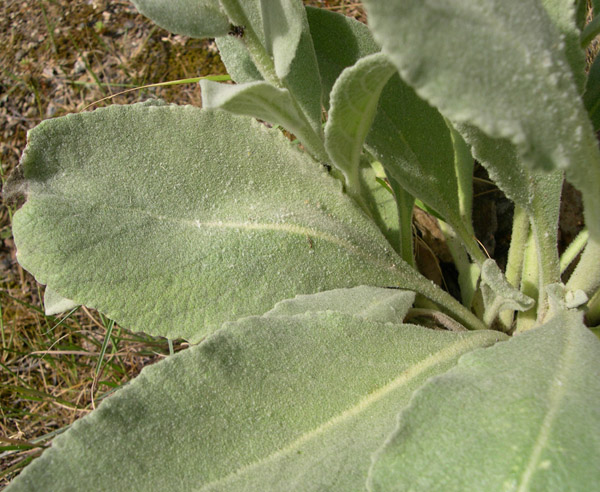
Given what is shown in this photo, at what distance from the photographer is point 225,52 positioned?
118 cm

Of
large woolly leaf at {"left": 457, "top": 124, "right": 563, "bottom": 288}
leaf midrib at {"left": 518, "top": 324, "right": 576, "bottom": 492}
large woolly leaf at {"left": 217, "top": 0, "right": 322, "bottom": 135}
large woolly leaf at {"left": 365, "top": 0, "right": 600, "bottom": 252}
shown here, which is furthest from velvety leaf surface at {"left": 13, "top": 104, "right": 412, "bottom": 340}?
large woolly leaf at {"left": 365, "top": 0, "right": 600, "bottom": 252}

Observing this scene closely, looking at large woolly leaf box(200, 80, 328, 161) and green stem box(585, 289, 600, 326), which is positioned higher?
large woolly leaf box(200, 80, 328, 161)

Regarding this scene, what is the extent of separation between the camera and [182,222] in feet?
3.49

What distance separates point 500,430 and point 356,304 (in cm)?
39

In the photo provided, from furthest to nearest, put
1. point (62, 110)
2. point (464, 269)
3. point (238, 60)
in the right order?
point (62, 110)
point (464, 269)
point (238, 60)

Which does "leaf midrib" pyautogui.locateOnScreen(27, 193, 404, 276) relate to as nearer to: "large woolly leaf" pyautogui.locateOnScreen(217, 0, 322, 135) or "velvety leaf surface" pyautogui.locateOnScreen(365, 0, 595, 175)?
"large woolly leaf" pyautogui.locateOnScreen(217, 0, 322, 135)

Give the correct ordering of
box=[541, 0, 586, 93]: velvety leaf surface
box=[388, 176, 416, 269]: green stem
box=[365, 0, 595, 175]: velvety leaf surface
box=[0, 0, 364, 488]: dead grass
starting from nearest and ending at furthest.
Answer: box=[365, 0, 595, 175]: velvety leaf surface → box=[541, 0, 586, 93]: velvety leaf surface → box=[388, 176, 416, 269]: green stem → box=[0, 0, 364, 488]: dead grass

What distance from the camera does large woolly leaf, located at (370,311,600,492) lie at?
60cm

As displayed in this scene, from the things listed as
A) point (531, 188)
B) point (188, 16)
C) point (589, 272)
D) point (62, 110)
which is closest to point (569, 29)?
point (531, 188)

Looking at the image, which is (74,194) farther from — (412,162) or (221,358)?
(412,162)

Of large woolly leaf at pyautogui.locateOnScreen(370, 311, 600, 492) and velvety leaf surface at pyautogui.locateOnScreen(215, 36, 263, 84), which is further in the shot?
velvety leaf surface at pyautogui.locateOnScreen(215, 36, 263, 84)

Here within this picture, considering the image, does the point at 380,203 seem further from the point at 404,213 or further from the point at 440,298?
the point at 440,298

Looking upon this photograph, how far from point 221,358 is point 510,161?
0.55 m

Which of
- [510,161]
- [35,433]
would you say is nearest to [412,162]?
[510,161]
